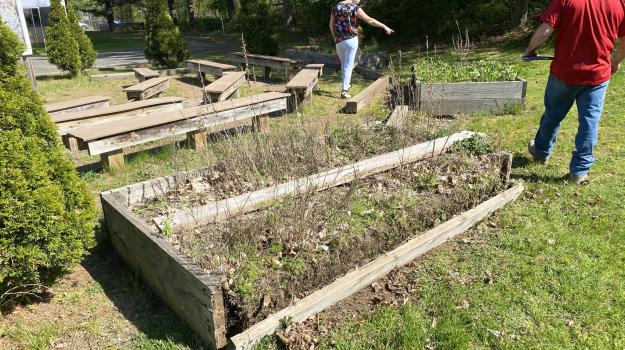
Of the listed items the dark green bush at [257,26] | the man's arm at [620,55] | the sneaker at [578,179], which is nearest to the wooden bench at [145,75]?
the dark green bush at [257,26]

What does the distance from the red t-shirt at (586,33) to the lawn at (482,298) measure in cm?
108

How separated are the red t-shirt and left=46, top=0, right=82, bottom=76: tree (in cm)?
1109

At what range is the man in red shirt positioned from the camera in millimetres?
4191

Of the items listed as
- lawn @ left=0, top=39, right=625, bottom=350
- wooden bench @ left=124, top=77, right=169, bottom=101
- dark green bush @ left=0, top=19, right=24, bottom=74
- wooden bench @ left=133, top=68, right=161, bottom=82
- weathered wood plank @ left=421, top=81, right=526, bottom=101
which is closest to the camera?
lawn @ left=0, top=39, right=625, bottom=350

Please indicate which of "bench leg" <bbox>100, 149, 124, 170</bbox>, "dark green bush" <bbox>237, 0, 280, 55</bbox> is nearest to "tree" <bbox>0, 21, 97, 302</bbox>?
"bench leg" <bbox>100, 149, 124, 170</bbox>

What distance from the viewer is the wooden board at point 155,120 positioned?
4961 millimetres

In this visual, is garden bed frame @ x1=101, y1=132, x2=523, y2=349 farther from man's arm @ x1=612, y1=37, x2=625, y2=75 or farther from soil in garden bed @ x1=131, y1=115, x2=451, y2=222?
man's arm @ x1=612, y1=37, x2=625, y2=75

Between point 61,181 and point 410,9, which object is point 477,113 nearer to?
point 61,181

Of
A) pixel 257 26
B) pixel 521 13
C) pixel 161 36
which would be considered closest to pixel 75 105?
pixel 161 36

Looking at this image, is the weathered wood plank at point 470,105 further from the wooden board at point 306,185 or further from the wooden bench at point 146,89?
the wooden bench at point 146,89

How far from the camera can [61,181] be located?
325 centimetres

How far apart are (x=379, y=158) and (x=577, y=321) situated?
2.11m

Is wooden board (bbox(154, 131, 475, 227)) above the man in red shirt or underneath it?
underneath

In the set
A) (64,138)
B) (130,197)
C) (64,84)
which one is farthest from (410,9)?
(130,197)
